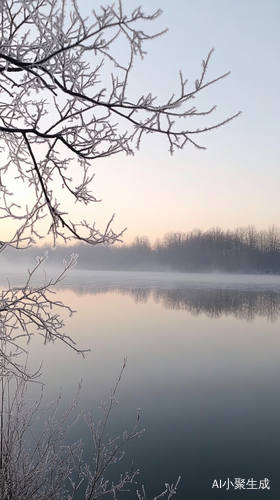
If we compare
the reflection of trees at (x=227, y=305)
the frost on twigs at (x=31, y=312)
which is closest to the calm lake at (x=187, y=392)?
the reflection of trees at (x=227, y=305)

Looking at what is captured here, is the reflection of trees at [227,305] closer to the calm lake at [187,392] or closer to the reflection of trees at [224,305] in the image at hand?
the reflection of trees at [224,305]

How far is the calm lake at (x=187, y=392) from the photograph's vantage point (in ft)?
16.6

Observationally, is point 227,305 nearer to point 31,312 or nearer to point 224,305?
point 224,305

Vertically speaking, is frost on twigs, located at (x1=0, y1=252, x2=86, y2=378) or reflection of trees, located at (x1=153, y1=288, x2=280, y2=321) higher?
frost on twigs, located at (x1=0, y1=252, x2=86, y2=378)

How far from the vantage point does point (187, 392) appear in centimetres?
770

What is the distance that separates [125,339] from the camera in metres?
12.0

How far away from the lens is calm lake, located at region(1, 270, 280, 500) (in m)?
5.07

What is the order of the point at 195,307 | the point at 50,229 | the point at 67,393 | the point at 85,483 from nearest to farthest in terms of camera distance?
the point at 50,229
the point at 85,483
the point at 67,393
the point at 195,307

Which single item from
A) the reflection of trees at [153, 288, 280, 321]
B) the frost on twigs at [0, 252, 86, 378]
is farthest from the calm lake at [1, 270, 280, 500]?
the frost on twigs at [0, 252, 86, 378]

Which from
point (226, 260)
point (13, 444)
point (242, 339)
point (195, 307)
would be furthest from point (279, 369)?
point (226, 260)

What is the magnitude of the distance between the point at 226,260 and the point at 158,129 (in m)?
68.0

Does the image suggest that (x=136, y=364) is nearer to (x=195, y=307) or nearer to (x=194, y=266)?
(x=195, y=307)

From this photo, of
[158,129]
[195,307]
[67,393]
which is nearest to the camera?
[158,129]

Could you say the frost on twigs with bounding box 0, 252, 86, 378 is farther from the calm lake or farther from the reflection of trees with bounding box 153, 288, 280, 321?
the reflection of trees with bounding box 153, 288, 280, 321
